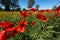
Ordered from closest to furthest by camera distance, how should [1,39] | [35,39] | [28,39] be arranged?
[1,39] < [28,39] < [35,39]

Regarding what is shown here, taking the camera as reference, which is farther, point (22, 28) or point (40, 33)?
point (40, 33)

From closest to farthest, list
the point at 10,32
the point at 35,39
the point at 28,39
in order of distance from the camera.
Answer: the point at 10,32 < the point at 28,39 < the point at 35,39

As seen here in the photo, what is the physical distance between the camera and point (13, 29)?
3.44 feet

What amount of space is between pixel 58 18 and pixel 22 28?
208 centimetres

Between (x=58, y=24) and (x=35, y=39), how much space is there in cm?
167

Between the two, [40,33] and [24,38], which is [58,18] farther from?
[24,38]

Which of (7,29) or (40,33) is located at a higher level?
(7,29)

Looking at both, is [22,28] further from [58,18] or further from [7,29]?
[58,18]

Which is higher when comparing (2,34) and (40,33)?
(2,34)

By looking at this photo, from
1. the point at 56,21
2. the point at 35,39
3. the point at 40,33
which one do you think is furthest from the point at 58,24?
the point at 35,39

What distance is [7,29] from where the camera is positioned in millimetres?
1044

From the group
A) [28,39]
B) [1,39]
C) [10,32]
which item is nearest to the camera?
[1,39]

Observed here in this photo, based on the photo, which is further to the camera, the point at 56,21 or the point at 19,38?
the point at 56,21

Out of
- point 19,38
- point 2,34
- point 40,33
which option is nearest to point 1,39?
point 2,34
